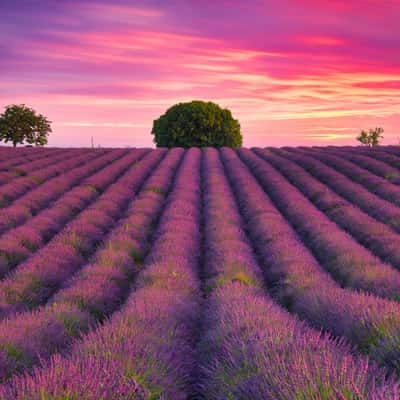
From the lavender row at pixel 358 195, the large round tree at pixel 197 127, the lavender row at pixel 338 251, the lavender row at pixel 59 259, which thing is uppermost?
the large round tree at pixel 197 127

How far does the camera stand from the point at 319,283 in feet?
21.1

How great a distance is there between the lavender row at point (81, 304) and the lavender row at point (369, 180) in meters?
6.39

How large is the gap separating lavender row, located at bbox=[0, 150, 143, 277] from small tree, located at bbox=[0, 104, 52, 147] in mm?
45291

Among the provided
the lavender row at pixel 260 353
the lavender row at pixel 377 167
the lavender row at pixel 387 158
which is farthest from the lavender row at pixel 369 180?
the lavender row at pixel 260 353

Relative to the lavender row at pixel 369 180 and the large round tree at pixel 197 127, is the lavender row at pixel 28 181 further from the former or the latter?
the large round tree at pixel 197 127

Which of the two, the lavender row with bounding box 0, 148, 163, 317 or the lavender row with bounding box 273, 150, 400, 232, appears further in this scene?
the lavender row with bounding box 273, 150, 400, 232

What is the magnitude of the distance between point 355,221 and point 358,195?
3.09m

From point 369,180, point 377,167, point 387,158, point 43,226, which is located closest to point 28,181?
point 43,226

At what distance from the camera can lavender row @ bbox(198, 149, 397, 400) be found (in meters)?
2.38

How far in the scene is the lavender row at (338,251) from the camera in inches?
253

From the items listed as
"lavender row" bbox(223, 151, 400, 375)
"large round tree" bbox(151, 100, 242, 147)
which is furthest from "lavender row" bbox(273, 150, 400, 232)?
"large round tree" bbox(151, 100, 242, 147)

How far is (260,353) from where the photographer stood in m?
3.11

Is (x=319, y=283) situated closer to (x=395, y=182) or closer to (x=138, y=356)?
(x=138, y=356)

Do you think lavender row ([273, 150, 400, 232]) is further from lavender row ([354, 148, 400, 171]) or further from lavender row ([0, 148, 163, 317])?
lavender row ([0, 148, 163, 317])
